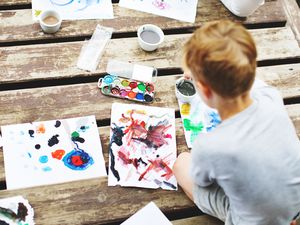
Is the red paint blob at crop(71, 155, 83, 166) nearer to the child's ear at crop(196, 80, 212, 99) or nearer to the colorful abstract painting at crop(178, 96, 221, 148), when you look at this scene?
the colorful abstract painting at crop(178, 96, 221, 148)

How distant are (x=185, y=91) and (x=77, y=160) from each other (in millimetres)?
469

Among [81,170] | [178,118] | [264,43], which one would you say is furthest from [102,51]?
[264,43]

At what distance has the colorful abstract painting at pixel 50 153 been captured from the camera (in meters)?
1.36

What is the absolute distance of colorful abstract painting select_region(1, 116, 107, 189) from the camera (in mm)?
1363

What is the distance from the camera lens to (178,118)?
5.14 ft

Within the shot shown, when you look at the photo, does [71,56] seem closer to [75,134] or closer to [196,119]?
[75,134]

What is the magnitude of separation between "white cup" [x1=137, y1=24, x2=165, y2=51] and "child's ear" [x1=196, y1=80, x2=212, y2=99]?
0.59 m

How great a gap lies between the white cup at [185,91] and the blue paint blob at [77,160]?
1.30 ft

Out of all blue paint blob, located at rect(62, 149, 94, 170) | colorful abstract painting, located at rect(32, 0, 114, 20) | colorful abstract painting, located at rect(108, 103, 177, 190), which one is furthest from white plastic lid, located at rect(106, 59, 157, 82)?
blue paint blob, located at rect(62, 149, 94, 170)

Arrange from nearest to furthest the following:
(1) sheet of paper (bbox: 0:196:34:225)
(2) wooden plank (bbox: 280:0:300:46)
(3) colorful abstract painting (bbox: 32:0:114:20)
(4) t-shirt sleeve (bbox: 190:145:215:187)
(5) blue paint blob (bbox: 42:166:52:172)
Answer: (4) t-shirt sleeve (bbox: 190:145:215:187) < (1) sheet of paper (bbox: 0:196:34:225) < (5) blue paint blob (bbox: 42:166:52:172) < (3) colorful abstract painting (bbox: 32:0:114:20) < (2) wooden plank (bbox: 280:0:300:46)

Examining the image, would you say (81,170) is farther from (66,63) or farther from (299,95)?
(299,95)

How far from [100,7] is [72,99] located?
1.46 feet

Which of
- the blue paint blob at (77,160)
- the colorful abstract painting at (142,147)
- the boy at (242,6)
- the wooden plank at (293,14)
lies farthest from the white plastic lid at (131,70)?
the wooden plank at (293,14)

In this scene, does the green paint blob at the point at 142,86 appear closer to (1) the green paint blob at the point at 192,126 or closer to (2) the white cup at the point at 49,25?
(1) the green paint blob at the point at 192,126
